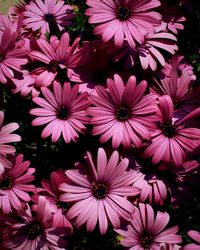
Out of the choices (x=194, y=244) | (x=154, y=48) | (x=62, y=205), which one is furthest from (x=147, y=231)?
(x=154, y=48)

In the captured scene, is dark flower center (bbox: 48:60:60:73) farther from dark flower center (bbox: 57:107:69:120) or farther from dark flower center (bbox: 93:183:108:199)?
dark flower center (bbox: 93:183:108:199)

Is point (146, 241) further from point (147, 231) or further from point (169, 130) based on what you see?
point (169, 130)

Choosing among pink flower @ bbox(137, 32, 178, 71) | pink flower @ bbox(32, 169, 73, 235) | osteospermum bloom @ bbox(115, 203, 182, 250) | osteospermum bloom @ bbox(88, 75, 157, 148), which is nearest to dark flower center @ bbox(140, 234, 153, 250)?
osteospermum bloom @ bbox(115, 203, 182, 250)

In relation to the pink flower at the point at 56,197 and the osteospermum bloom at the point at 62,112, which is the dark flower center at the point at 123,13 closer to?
the osteospermum bloom at the point at 62,112

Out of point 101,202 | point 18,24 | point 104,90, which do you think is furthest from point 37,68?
point 101,202

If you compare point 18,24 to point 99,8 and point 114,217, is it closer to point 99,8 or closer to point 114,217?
point 99,8
